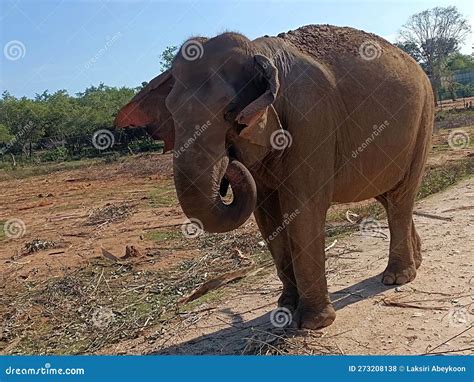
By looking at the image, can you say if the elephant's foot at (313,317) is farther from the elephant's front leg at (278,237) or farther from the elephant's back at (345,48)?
the elephant's back at (345,48)

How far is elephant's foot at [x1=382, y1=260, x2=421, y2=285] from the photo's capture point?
6.05 m

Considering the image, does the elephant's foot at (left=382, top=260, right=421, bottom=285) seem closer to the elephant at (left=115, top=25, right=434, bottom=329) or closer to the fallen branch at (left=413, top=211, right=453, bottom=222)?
the elephant at (left=115, top=25, right=434, bottom=329)

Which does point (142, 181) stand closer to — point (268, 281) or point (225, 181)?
point (268, 281)

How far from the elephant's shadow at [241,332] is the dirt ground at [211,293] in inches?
0.5

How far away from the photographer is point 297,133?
4680 millimetres

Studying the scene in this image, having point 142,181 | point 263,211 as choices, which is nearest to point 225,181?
point 263,211

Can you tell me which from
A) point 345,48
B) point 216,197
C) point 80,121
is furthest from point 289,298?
point 80,121

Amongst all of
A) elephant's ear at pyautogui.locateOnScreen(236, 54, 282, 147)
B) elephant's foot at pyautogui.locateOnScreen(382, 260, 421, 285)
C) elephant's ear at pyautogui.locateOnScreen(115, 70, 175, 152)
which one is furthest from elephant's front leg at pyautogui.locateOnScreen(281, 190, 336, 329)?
elephant's foot at pyautogui.locateOnScreen(382, 260, 421, 285)

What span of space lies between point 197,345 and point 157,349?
40 cm

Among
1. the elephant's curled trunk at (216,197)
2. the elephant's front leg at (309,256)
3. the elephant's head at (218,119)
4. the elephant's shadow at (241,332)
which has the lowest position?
the elephant's shadow at (241,332)

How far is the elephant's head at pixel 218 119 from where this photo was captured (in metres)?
3.88

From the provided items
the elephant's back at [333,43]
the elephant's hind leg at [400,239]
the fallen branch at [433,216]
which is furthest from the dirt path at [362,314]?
the elephant's back at [333,43]

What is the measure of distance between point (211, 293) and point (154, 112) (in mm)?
2770

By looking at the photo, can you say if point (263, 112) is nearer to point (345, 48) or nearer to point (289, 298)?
point (345, 48)
